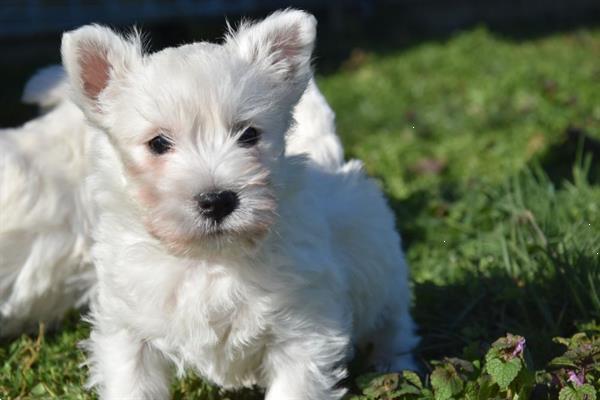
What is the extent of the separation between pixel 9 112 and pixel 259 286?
3.97 metres

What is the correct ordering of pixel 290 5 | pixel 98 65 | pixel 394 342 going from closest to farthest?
1. pixel 98 65
2. pixel 394 342
3. pixel 290 5

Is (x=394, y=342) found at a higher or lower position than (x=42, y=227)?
lower

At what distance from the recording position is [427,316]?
4.21 metres

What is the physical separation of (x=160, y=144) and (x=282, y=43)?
624 millimetres

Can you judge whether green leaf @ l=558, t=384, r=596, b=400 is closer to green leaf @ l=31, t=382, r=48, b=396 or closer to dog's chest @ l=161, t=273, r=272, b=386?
dog's chest @ l=161, t=273, r=272, b=386

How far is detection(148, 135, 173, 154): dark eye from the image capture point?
9.55 ft

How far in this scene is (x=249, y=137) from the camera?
9.87 feet

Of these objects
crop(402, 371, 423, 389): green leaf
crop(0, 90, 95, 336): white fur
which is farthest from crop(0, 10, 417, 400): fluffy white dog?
→ crop(0, 90, 95, 336): white fur

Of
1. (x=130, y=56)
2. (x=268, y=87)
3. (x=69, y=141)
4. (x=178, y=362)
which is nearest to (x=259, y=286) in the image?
(x=178, y=362)

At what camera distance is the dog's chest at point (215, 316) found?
302cm

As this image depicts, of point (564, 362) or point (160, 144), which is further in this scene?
point (564, 362)

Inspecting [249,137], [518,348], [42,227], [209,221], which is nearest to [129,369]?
[209,221]

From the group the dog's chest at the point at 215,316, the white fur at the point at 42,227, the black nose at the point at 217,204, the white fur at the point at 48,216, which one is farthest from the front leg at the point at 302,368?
the white fur at the point at 42,227

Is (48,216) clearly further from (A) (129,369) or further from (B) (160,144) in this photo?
(B) (160,144)
